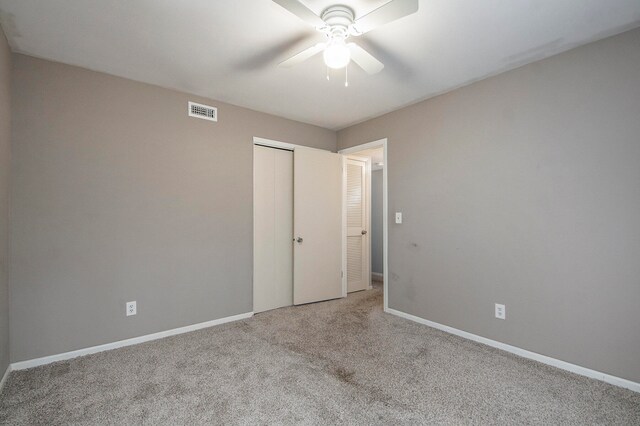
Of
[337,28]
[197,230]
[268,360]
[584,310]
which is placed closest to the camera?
[337,28]

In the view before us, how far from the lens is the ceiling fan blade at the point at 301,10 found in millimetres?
1510

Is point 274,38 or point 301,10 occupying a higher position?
point 274,38

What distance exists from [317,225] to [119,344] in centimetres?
245

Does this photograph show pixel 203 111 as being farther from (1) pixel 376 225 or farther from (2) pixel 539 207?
(1) pixel 376 225

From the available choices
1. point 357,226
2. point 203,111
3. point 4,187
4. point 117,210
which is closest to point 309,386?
point 117,210

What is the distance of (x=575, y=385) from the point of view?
6.81ft

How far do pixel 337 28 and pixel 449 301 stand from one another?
8.68ft

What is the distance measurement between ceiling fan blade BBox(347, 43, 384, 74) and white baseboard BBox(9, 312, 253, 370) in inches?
112

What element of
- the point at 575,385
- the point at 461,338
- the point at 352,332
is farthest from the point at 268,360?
the point at 575,385

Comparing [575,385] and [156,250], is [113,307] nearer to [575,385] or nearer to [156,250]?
[156,250]

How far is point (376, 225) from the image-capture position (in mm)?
6047

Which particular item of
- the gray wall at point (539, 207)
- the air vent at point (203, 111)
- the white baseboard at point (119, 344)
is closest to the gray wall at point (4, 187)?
the white baseboard at point (119, 344)

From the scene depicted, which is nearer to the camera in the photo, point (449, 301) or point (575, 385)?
point (575, 385)

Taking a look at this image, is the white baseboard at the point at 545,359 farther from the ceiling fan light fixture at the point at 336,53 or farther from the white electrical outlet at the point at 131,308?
the white electrical outlet at the point at 131,308
